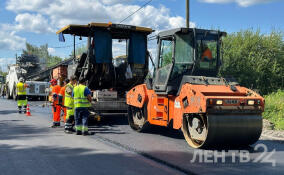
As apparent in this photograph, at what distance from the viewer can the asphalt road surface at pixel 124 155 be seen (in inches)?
212

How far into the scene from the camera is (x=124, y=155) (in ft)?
21.0

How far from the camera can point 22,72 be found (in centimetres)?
2645

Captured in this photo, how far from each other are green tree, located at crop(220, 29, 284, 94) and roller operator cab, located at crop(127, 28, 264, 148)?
593 inches

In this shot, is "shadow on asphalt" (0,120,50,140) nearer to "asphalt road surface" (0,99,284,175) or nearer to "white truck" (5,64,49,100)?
"asphalt road surface" (0,99,284,175)

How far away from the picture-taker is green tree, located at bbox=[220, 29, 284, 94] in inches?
927

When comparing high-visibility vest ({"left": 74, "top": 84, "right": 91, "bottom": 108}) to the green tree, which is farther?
the green tree

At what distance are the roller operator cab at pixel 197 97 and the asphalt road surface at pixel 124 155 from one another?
40 centimetres

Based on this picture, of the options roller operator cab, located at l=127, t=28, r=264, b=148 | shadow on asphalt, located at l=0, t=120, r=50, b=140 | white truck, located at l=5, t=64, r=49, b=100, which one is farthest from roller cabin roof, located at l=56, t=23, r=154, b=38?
white truck, located at l=5, t=64, r=49, b=100

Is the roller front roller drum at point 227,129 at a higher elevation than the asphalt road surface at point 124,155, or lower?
higher

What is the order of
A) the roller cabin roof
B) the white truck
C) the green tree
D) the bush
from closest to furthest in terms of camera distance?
the roller cabin roof < the bush < the green tree < the white truck

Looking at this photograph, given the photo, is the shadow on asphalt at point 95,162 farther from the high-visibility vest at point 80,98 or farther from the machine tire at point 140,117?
the machine tire at point 140,117

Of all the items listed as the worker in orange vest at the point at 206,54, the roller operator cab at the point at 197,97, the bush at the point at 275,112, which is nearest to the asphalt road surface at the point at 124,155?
the roller operator cab at the point at 197,97

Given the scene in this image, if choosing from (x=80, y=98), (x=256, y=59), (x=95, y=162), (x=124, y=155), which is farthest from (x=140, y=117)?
(x=256, y=59)

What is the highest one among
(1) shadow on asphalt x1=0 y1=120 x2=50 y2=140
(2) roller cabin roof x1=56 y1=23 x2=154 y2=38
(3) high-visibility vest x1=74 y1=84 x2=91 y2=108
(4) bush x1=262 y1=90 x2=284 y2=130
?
(2) roller cabin roof x1=56 y1=23 x2=154 y2=38
